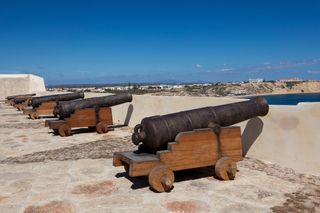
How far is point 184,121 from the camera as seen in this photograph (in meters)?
5.23

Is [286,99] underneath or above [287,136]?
underneath

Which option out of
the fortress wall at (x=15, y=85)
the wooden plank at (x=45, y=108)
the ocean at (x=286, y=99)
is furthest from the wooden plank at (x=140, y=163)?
the fortress wall at (x=15, y=85)

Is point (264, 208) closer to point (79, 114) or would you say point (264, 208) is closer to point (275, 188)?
point (275, 188)

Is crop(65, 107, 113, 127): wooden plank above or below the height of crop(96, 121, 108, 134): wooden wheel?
above

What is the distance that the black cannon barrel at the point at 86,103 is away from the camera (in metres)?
10.6

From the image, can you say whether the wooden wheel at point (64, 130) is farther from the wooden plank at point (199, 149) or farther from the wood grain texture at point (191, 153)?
the wooden plank at point (199, 149)

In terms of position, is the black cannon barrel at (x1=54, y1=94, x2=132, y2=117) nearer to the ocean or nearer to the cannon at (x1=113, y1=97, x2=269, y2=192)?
the ocean

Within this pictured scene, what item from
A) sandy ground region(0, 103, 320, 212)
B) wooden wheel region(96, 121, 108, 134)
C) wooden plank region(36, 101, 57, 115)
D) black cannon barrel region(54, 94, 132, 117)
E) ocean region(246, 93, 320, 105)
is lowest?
ocean region(246, 93, 320, 105)

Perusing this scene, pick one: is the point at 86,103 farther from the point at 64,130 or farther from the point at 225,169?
the point at 225,169

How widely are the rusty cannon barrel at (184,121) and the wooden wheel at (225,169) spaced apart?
1.87 feet

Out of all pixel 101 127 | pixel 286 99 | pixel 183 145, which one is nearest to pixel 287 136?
pixel 183 145

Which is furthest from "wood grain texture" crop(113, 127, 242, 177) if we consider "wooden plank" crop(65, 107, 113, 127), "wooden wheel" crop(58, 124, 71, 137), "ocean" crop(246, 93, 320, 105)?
"wooden plank" crop(65, 107, 113, 127)

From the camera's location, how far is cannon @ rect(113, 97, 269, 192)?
15.7ft

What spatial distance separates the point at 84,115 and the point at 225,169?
20.4 ft
